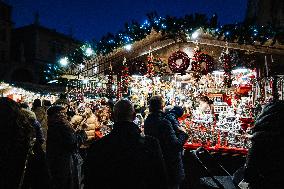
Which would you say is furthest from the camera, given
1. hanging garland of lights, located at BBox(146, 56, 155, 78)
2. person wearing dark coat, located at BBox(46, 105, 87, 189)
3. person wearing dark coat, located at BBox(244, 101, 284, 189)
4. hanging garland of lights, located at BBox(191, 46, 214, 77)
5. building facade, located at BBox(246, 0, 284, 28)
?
building facade, located at BBox(246, 0, 284, 28)

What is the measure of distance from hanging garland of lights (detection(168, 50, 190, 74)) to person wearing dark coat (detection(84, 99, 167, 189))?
7458 millimetres

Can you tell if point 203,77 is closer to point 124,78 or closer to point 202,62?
point 202,62

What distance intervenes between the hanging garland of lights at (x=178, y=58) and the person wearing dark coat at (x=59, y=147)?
529cm

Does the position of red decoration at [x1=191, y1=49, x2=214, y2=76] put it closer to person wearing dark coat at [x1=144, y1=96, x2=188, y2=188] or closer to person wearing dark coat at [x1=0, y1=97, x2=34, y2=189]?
person wearing dark coat at [x1=144, y1=96, x2=188, y2=188]

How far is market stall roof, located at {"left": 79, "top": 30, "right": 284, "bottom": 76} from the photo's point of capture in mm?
9633

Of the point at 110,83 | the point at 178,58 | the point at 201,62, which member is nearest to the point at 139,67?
the point at 110,83

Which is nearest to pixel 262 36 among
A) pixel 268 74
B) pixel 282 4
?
pixel 268 74

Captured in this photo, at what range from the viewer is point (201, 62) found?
10.4 metres

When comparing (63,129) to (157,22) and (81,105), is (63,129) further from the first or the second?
(81,105)

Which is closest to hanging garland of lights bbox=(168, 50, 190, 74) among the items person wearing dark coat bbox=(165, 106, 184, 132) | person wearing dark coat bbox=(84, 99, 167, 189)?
person wearing dark coat bbox=(165, 106, 184, 132)

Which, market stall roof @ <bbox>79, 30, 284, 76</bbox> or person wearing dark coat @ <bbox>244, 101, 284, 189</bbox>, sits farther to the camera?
market stall roof @ <bbox>79, 30, 284, 76</bbox>

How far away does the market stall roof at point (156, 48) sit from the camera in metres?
9.63

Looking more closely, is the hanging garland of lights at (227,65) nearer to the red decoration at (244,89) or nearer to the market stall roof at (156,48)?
the market stall roof at (156,48)

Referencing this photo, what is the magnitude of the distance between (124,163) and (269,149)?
54.6 inches
